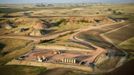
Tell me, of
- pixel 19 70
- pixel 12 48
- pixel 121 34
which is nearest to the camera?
pixel 19 70

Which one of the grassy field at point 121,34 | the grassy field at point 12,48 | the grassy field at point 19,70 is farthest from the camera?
the grassy field at point 121,34

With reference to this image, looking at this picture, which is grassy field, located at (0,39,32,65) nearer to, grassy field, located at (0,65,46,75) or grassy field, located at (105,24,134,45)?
grassy field, located at (0,65,46,75)

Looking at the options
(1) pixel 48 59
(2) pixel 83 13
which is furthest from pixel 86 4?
(1) pixel 48 59

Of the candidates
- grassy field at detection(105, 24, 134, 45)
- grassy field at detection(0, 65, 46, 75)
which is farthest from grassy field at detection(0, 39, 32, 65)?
grassy field at detection(105, 24, 134, 45)

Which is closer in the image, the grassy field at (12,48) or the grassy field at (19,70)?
the grassy field at (19,70)

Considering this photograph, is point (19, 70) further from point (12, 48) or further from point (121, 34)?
point (121, 34)

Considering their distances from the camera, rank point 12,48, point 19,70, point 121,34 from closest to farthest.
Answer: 1. point 19,70
2. point 12,48
3. point 121,34

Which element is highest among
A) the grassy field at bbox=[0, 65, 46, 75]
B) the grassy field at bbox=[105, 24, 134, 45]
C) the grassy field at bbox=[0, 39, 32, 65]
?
the grassy field at bbox=[105, 24, 134, 45]

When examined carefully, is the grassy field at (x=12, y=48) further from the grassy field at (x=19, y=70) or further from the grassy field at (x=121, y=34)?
the grassy field at (x=121, y=34)

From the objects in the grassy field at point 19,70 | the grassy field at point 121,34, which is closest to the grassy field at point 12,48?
the grassy field at point 19,70

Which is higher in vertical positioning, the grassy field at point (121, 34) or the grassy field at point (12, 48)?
the grassy field at point (121, 34)

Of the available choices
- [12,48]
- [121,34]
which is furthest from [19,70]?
[121,34]
